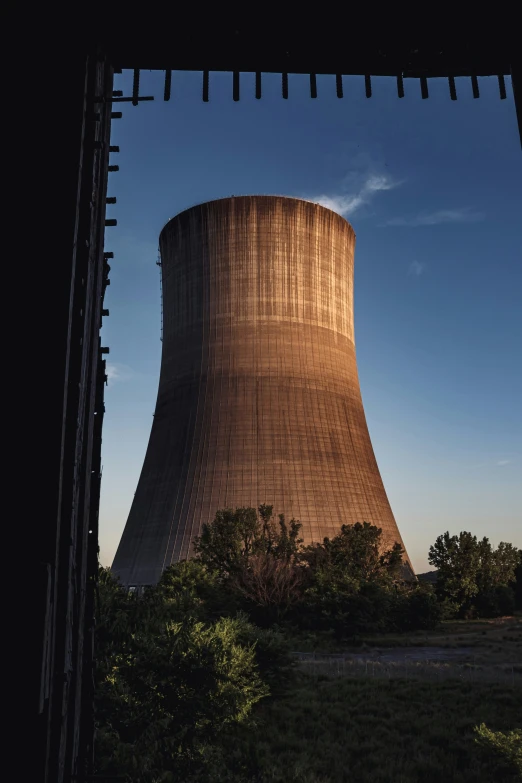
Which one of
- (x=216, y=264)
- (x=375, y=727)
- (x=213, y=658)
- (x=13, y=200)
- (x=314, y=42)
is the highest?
(x=216, y=264)

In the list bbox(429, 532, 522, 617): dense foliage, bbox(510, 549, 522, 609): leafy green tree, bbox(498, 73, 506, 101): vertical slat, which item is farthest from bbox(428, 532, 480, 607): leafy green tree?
bbox(498, 73, 506, 101): vertical slat

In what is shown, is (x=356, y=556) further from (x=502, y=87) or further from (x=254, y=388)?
(x=502, y=87)

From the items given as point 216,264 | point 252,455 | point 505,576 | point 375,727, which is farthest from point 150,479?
Result: point 375,727

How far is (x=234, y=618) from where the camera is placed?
757 inches

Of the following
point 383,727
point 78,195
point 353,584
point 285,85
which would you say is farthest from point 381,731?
point 353,584

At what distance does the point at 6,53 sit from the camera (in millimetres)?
2787

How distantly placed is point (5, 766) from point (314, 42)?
11.8ft

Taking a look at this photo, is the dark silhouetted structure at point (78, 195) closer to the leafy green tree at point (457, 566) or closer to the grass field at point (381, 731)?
the grass field at point (381, 731)

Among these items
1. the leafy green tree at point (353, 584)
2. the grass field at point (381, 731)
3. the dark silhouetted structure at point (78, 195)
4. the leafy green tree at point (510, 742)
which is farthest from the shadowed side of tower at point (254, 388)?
the dark silhouetted structure at point (78, 195)

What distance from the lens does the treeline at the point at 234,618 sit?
9602mm

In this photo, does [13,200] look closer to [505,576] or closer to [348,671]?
[348,671]

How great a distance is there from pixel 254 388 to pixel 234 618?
11.9 meters

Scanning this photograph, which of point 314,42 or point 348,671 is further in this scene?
point 348,671

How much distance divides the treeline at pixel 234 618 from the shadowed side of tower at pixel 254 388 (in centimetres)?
165
